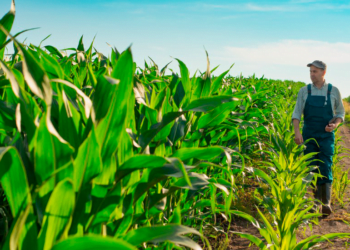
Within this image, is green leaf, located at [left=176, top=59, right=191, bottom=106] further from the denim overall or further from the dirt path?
the denim overall

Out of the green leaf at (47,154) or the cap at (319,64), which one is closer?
the green leaf at (47,154)

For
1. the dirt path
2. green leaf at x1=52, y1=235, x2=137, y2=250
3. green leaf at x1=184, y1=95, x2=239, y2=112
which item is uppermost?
green leaf at x1=184, y1=95, x2=239, y2=112

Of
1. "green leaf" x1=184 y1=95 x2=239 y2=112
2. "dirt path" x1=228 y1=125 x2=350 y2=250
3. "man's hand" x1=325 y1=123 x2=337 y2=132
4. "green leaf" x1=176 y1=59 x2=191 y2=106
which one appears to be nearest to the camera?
"green leaf" x1=184 y1=95 x2=239 y2=112

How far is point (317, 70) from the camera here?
4.04 meters

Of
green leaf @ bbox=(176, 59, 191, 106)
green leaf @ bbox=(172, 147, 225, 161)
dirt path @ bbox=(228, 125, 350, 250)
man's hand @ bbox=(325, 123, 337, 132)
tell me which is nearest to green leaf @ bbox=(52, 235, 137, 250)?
green leaf @ bbox=(172, 147, 225, 161)

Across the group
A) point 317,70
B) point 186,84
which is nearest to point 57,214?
point 186,84

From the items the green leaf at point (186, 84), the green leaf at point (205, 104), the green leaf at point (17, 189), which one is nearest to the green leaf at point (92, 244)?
the green leaf at point (17, 189)

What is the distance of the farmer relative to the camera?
161 inches

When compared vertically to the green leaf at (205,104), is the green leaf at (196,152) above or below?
below

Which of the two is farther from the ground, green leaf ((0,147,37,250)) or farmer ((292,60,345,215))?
farmer ((292,60,345,215))

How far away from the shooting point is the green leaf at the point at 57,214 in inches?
30.9

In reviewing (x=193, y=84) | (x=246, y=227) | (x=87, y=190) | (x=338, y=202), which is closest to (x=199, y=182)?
(x=87, y=190)

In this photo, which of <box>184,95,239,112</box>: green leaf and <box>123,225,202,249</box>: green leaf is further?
<box>184,95,239,112</box>: green leaf

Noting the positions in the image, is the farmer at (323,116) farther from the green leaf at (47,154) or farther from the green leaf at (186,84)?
the green leaf at (47,154)
